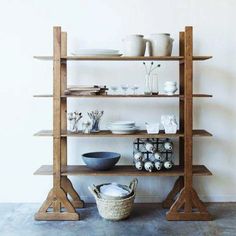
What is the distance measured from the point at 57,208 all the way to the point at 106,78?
1423 mm

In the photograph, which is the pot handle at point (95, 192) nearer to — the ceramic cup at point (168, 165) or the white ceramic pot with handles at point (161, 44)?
the ceramic cup at point (168, 165)

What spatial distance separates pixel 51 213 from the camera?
3.40 m

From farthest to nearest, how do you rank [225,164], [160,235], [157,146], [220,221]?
[225,164] < [157,146] < [220,221] < [160,235]

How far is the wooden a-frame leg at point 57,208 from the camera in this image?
3383 millimetres

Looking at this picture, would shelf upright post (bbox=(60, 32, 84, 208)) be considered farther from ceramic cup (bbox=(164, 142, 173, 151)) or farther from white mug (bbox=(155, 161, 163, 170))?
ceramic cup (bbox=(164, 142, 173, 151))

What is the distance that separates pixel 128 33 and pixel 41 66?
3.24 feet

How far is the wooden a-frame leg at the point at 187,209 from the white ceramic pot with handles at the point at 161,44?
4.31ft

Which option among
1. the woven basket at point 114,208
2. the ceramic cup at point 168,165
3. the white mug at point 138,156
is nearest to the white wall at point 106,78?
the white mug at point 138,156

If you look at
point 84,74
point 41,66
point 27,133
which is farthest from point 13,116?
point 84,74

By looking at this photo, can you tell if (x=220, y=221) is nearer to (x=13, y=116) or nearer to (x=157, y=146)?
(x=157, y=146)

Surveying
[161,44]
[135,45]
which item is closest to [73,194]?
[135,45]

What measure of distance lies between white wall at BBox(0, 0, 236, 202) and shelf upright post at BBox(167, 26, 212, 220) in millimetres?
502

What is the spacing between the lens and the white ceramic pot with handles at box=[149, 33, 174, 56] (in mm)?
3402

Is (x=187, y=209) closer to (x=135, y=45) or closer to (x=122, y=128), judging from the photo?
(x=122, y=128)
